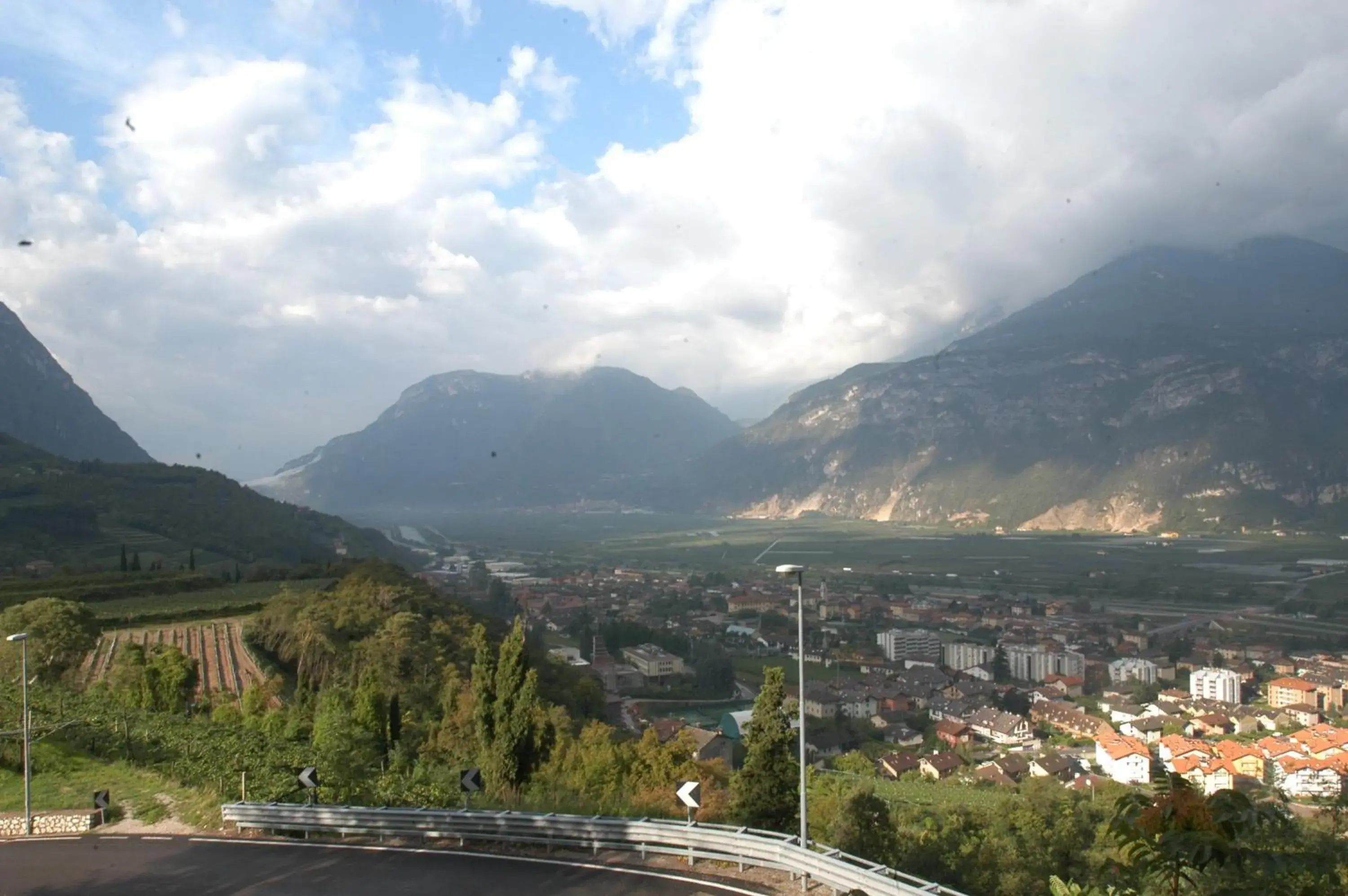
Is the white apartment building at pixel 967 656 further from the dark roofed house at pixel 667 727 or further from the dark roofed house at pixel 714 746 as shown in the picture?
the dark roofed house at pixel 714 746

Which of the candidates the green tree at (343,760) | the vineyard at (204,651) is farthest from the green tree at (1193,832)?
the vineyard at (204,651)

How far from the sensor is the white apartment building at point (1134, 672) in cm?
4006

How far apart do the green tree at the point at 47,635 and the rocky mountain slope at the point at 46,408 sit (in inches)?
3733

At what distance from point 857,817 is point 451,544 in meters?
93.2

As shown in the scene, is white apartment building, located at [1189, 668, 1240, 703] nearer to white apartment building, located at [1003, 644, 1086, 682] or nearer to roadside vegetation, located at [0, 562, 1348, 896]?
white apartment building, located at [1003, 644, 1086, 682]

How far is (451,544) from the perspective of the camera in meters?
102

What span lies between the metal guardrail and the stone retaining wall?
78.0 inches

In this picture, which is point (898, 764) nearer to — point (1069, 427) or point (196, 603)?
point (196, 603)

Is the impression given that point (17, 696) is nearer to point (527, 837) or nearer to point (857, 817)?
point (527, 837)

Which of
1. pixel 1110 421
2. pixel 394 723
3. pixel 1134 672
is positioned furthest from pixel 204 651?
pixel 1110 421

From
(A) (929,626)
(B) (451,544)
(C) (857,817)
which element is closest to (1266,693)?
(A) (929,626)

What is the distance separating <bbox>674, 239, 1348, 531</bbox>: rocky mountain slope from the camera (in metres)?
101

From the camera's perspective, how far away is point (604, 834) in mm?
8672

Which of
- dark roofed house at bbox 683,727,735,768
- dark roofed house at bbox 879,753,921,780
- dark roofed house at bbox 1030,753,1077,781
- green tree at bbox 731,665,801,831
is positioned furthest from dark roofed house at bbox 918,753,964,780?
green tree at bbox 731,665,801,831
